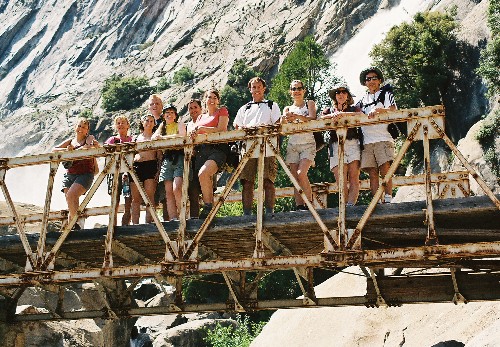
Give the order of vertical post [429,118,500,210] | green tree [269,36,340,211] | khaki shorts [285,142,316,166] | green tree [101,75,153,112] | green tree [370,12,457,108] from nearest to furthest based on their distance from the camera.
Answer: vertical post [429,118,500,210] < khaki shorts [285,142,316,166] < green tree [370,12,457,108] < green tree [269,36,340,211] < green tree [101,75,153,112]

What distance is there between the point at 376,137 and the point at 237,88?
57735mm

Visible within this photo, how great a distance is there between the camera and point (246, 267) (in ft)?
26.8

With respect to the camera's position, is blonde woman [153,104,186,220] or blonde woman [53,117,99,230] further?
blonde woman [53,117,99,230]

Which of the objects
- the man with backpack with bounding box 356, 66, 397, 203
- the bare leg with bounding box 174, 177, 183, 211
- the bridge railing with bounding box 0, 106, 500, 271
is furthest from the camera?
the bare leg with bounding box 174, 177, 183, 211

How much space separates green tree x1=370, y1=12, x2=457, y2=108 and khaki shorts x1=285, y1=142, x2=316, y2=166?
105 feet

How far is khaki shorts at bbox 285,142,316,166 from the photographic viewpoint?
29.5 feet

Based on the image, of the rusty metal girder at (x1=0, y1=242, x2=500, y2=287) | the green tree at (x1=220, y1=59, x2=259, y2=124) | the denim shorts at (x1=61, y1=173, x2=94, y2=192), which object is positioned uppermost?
the green tree at (x1=220, y1=59, x2=259, y2=124)

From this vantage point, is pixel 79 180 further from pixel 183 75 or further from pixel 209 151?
pixel 183 75

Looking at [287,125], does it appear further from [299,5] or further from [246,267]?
[299,5]

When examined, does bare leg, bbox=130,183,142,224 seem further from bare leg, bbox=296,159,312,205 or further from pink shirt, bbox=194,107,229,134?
bare leg, bbox=296,159,312,205

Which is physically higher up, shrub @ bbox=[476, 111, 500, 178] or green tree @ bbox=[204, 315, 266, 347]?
shrub @ bbox=[476, 111, 500, 178]

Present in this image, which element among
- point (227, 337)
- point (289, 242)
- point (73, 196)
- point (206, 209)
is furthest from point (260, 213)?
point (227, 337)

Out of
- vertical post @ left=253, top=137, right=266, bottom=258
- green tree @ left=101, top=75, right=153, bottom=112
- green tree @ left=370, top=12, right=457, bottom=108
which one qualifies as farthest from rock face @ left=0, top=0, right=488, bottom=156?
vertical post @ left=253, top=137, right=266, bottom=258

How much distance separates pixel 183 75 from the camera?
73625mm
